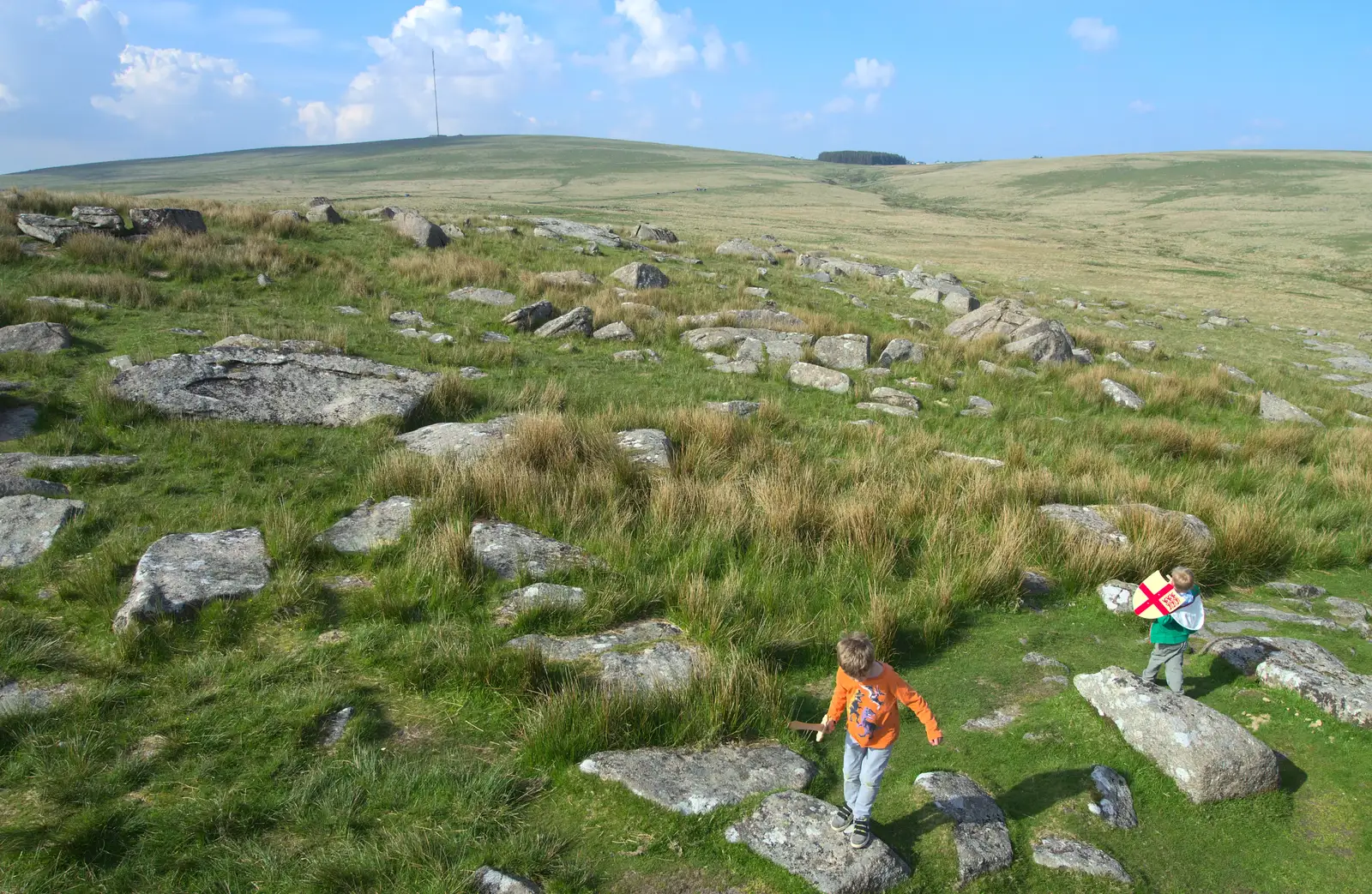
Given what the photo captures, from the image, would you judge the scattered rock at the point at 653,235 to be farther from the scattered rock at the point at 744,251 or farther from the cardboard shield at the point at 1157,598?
the cardboard shield at the point at 1157,598

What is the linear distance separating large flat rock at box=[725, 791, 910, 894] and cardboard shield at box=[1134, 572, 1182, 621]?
7.31 ft

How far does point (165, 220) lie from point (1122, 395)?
61.7ft

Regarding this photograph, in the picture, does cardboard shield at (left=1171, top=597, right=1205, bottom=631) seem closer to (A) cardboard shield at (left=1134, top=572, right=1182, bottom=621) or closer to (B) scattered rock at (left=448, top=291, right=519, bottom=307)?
(A) cardboard shield at (left=1134, top=572, right=1182, bottom=621)

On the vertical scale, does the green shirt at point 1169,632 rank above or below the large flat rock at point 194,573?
below

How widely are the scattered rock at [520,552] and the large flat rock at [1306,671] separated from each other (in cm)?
410

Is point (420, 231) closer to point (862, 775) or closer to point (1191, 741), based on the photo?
point (862, 775)

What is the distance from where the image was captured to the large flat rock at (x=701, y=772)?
3.37 metres

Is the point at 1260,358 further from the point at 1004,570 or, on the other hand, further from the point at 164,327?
the point at 164,327

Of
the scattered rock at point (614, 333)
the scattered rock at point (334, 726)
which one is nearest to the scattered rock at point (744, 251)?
the scattered rock at point (614, 333)

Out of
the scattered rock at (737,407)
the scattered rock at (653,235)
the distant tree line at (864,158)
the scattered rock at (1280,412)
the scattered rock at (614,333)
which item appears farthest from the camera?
the distant tree line at (864,158)

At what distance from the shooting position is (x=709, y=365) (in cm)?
1227

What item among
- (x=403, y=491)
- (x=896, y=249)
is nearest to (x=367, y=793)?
(x=403, y=491)

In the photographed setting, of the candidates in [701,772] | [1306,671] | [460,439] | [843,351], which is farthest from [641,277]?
[701,772]

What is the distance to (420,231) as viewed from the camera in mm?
18891
